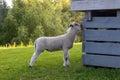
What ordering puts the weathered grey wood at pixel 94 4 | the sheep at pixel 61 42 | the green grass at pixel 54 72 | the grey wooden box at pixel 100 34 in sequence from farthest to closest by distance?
the sheep at pixel 61 42 → the grey wooden box at pixel 100 34 → the weathered grey wood at pixel 94 4 → the green grass at pixel 54 72

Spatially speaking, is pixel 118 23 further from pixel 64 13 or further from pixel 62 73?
pixel 64 13

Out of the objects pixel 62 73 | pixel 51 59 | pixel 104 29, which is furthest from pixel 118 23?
pixel 51 59

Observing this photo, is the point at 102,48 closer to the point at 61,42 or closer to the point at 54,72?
the point at 61,42

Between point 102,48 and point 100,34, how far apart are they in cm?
33

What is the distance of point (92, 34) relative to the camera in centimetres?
827

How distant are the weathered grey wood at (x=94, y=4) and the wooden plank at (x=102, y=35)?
0.55 meters

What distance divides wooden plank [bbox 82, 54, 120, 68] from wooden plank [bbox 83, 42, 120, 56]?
0.10 metres

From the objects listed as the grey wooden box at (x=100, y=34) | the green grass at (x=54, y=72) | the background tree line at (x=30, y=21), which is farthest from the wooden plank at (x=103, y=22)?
the background tree line at (x=30, y=21)

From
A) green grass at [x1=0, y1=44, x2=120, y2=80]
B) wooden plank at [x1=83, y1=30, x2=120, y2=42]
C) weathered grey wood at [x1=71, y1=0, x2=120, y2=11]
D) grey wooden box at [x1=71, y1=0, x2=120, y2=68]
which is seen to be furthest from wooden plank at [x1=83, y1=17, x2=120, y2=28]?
green grass at [x1=0, y1=44, x2=120, y2=80]

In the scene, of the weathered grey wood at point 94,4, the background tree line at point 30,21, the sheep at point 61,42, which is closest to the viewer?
the weathered grey wood at point 94,4

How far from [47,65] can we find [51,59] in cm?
127

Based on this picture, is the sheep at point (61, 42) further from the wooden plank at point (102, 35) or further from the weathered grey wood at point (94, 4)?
the weathered grey wood at point (94, 4)

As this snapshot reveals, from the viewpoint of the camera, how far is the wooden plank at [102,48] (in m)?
7.84

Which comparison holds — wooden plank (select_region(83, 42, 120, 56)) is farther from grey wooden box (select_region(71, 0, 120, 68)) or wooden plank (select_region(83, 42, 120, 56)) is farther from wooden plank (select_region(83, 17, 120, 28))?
wooden plank (select_region(83, 17, 120, 28))
